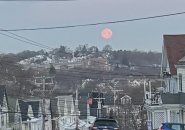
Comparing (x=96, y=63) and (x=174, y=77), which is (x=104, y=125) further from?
(x=96, y=63)

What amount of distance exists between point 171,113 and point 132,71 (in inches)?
260

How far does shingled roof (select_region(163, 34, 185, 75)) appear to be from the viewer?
50438 mm

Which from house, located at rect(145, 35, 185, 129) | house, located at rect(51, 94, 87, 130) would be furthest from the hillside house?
house, located at rect(145, 35, 185, 129)

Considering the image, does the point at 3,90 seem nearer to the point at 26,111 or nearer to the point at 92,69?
the point at 26,111

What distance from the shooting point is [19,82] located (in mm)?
86062

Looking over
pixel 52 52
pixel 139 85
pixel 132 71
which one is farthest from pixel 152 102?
pixel 139 85

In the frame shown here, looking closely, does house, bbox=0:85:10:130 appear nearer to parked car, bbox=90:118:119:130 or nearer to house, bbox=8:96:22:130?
house, bbox=8:96:22:130

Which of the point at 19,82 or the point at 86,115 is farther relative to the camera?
the point at 86,115

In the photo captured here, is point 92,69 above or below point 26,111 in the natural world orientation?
above

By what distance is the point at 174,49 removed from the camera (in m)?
50.9

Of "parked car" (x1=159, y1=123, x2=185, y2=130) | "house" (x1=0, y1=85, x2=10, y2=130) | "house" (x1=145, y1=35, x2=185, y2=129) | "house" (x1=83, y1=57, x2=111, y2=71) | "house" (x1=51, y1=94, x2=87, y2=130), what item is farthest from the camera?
"house" (x1=51, y1=94, x2=87, y2=130)

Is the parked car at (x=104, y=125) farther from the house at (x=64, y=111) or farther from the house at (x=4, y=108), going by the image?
the house at (x=64, y=111)

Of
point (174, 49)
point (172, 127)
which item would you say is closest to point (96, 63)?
point (174, 49)

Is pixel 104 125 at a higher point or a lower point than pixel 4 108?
higher
